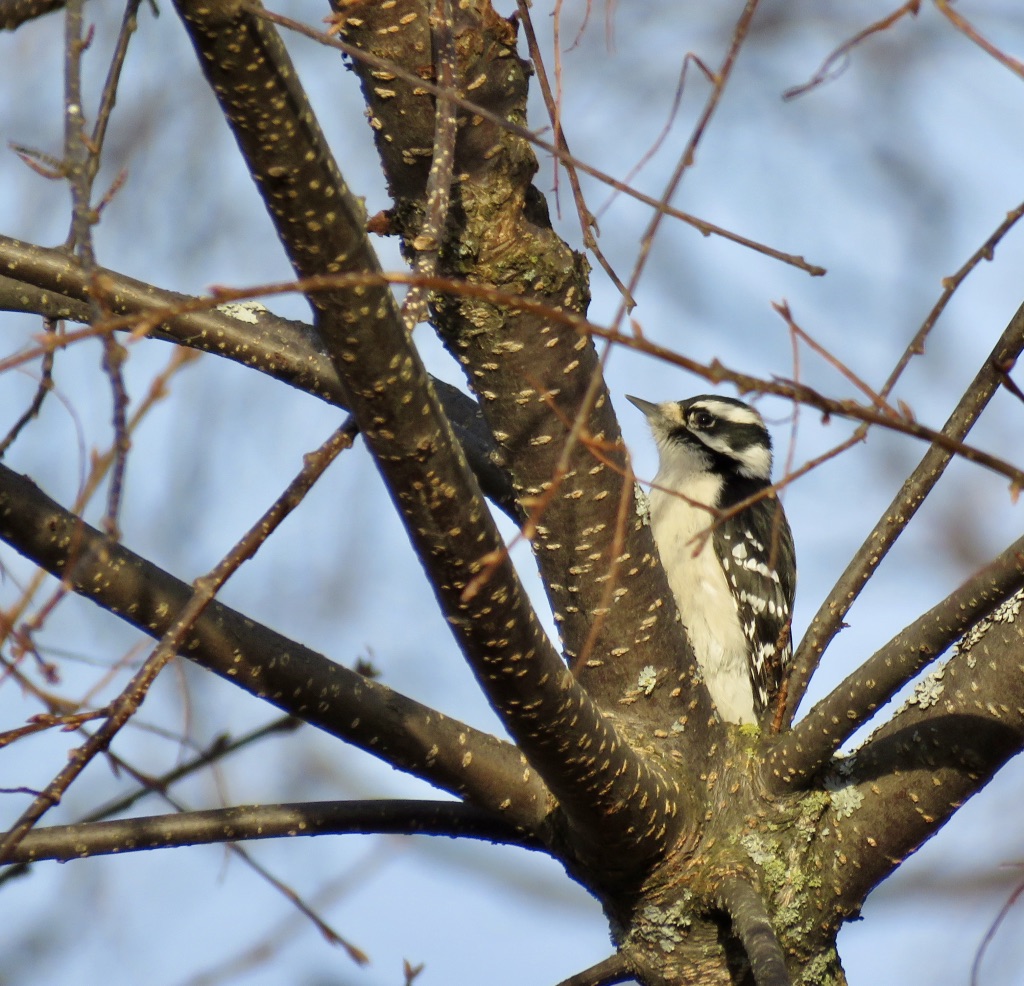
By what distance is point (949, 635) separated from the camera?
2557 millimetres

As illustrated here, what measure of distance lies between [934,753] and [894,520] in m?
0.54

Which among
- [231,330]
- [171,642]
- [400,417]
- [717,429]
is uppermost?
[717,429]

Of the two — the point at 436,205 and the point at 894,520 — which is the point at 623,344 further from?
the point at 894,520

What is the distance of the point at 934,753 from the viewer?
9.46 ft

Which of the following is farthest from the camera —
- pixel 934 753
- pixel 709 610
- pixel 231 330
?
pixel 709 610

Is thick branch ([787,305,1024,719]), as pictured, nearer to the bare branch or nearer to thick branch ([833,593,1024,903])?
thick branch ([833,593,1024,903])

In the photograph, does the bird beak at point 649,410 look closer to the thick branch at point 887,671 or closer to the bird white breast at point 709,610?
the bird white breast at point 709,610

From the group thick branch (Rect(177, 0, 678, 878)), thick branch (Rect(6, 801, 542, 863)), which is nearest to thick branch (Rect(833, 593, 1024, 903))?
thick branch (Rect(177, 0, 678, 878))

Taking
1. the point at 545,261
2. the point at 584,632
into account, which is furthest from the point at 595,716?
the point at 545,261

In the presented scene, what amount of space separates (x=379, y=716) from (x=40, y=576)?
0.76m

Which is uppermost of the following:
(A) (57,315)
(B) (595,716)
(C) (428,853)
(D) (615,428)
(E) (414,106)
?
(C) (428,853)

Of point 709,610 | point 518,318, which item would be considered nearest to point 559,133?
point 518,318

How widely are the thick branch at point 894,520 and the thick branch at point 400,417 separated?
70 centimetres

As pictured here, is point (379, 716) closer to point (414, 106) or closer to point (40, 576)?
point (40, 576)
